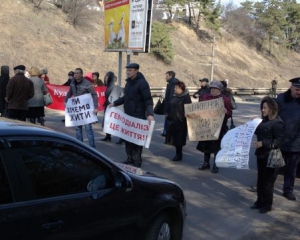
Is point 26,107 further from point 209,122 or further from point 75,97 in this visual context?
point 209,122

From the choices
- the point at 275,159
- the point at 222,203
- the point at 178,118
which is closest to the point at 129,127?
the point at 178,118

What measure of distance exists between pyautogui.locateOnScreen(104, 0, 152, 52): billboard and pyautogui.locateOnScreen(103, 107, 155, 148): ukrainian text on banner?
6.60 metres

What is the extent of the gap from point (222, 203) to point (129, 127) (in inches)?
99.3

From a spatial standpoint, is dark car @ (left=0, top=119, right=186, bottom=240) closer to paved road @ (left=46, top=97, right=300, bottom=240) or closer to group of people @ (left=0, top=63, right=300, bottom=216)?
paved road @ (left=46, top=97, right=300, bottom=240)

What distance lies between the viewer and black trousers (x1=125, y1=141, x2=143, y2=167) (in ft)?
29.7

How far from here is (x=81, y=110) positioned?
33.6ft

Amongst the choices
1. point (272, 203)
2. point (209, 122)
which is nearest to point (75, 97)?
point (209, 122)

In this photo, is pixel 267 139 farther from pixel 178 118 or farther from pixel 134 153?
pixel 178 118

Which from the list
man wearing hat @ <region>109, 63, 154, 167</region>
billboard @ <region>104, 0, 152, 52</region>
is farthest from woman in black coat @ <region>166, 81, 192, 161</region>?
billboard @ <region>104, 0, 152, 52</region>

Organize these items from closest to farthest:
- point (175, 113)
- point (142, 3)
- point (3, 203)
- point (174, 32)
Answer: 1. point (3, 203)
2. point (175, 113)
3. point (142, 3)
4. point (174, 32)

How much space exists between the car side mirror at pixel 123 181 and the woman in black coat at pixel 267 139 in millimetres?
2939

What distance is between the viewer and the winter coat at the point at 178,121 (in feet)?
32.0

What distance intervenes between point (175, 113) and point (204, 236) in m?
4.31

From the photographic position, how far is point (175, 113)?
32.1ft
